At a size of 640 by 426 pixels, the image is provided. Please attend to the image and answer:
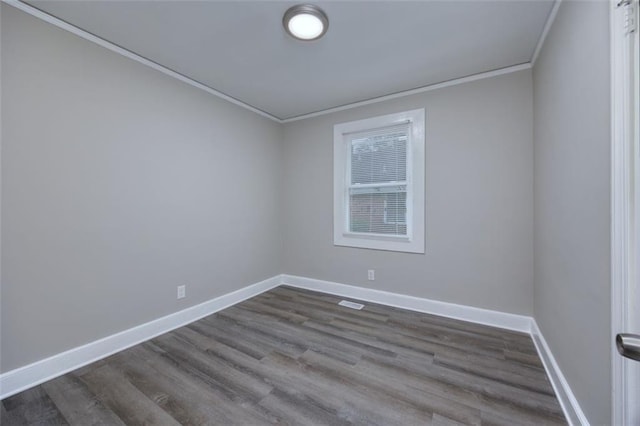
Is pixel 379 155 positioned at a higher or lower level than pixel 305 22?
lower

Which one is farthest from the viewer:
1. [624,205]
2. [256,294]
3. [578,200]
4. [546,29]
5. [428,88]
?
[256,294]

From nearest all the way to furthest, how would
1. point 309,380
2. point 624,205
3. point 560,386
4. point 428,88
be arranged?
point 624,205
point 560,386
point 309,380
point 428,88

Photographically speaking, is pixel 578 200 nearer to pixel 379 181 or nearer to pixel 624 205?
pixel 624 205

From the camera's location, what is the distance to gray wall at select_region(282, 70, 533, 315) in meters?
2.38

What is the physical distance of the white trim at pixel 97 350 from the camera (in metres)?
1.63

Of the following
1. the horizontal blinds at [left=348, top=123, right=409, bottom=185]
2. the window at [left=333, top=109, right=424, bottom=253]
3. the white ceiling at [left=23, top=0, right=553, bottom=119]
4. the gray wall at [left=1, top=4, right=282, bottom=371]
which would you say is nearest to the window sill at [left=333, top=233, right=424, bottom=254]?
the window at [left=333, top=109, right=424, bottom=253]

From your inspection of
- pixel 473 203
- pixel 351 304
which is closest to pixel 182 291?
pixel 351 304

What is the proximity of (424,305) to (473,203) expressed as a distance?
1235mm

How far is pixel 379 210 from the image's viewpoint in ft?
10.4

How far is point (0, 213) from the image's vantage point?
158 centimetres

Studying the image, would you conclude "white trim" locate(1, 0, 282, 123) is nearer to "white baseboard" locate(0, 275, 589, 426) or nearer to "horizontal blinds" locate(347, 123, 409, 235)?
"horizontal blinds" locate(347, 123, 409, 235)

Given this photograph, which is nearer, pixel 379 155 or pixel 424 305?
pixel 424 305

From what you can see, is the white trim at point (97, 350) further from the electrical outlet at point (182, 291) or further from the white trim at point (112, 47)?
the white trim at point (112, 47)

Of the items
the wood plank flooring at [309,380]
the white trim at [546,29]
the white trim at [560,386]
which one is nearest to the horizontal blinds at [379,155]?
the white trim at [546,29]
